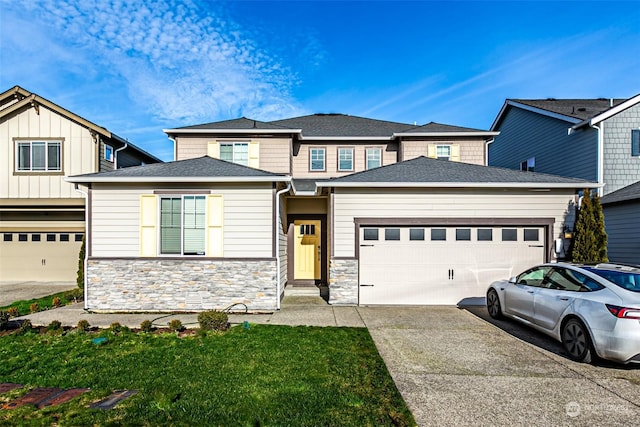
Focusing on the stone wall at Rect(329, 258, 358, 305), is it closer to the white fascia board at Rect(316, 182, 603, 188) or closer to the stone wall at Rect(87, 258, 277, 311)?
the stone wall at Rect(87, 258, 277, 311)

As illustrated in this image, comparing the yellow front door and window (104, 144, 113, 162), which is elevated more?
window (104, 144, 113, 162)

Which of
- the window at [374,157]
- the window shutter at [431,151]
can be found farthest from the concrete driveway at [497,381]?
the window shutter at [431,151]

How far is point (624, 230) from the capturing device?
10.9 m

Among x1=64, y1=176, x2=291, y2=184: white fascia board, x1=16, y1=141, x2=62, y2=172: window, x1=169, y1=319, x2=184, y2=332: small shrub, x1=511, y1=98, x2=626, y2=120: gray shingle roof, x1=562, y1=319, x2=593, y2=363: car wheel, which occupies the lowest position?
x1=169, y1=319, x2=184, y2=332: small shrub

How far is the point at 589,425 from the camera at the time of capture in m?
3.40

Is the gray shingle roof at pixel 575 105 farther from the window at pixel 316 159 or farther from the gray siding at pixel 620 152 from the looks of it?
the window at pixel 316 159

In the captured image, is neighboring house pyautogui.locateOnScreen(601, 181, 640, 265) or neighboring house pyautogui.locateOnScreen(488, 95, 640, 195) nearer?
neighboring house pyautogui.locateOnScreen(601, 181, 640, 265)

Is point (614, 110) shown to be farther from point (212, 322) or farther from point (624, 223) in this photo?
point (212, 322)

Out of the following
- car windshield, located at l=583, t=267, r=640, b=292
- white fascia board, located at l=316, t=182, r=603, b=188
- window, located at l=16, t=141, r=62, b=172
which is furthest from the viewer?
window, located at l=16, t=141, r=62, b=172

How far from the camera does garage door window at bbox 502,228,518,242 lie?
9008 millimetres

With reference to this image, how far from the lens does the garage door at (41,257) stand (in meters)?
13.1

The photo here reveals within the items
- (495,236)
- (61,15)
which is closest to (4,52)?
(61,15)

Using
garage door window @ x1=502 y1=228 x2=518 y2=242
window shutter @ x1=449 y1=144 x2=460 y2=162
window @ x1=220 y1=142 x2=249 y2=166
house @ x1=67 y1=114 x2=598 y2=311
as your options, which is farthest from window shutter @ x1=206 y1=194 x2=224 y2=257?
window shutter @ x1=449 y1=144 x2=460 y2=162

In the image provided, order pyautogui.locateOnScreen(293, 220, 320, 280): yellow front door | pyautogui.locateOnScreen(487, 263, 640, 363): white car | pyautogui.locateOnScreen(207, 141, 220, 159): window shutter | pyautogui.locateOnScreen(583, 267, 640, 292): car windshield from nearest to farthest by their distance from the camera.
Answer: pyautogui.locateOnScreen(487, 263, 640, 363): white car, pyautogui.locateOnScreen(583, 267, 640, 292): car windshield, pyautogui.locateOnScreen(293, 220, 320, 280): yellow front door, pyautogui.locateOnScreen(207, 141, 220, 159): window shutter
